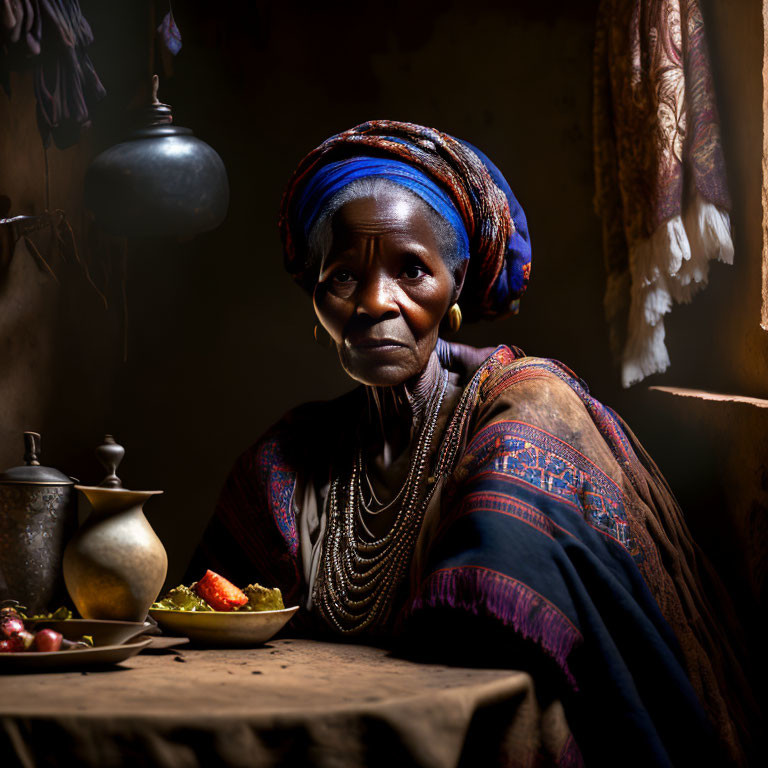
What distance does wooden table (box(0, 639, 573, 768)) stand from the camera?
1328 millimetres

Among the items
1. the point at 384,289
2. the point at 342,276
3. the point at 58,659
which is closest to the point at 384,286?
the point at 384,289

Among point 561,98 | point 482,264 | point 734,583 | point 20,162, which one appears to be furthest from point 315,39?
point 734,583

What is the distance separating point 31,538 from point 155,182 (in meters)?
1.18

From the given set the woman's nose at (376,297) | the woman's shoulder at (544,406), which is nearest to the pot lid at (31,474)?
the woman's nose at (376,297)

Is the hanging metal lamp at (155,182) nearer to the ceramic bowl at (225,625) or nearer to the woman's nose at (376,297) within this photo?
A: the woman's nose at (376,297)

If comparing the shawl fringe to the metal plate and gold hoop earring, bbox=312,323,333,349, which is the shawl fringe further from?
gold hoop earring, bbox=312,323,333,349

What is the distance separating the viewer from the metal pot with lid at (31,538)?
196cm

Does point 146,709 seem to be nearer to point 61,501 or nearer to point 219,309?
point 61,501

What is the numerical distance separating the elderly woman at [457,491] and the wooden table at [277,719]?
0.13m

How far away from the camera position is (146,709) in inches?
53.7

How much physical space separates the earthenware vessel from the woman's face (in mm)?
576

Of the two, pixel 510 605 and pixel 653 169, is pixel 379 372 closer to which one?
pixel 510 605

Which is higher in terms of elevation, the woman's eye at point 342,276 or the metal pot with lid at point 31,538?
the woman's eye at point 342,276

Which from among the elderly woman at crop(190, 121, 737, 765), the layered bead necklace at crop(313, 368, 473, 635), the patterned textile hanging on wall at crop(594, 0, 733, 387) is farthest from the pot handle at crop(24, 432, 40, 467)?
the patterned textile hanging on wall at crop(594, 0, 733, 387)
